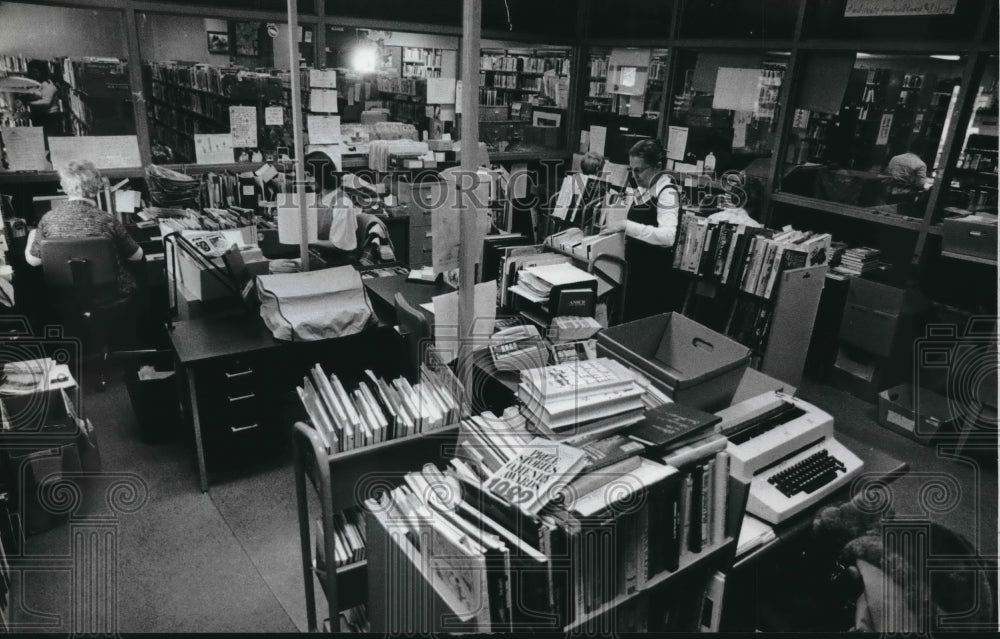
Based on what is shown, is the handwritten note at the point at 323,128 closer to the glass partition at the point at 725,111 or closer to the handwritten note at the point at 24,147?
the handwritten note at the point at 24,147

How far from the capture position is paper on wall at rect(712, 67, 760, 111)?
17.4ft

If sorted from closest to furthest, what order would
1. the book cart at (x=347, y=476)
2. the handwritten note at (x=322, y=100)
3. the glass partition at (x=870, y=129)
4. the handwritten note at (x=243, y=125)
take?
1. the book cart at (x=347, y=476)
2. the glass partition at (x=870, y=129)
3. the handwritten note at (x=243, y=125)
4. the handwritten note at (x=322, y=100)

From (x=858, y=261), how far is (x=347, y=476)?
3976mm

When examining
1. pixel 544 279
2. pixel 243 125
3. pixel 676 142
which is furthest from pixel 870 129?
pixel 243 125

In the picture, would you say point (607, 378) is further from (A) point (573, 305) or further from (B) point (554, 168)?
(B) point (554, 168)

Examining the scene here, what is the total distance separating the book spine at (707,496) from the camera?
182 centimetres

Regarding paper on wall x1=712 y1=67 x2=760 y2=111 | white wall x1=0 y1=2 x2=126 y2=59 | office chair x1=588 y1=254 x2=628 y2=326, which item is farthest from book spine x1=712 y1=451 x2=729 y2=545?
white wall x1=0 y1=2 x2=126 y2=59

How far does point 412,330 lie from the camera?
3066 mm

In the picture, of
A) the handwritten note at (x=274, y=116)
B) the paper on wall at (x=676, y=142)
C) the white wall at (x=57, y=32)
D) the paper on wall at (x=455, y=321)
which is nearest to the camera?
the paper on wall at (x=455, y=321)

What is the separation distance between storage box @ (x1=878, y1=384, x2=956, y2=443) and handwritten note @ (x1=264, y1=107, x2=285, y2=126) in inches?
201

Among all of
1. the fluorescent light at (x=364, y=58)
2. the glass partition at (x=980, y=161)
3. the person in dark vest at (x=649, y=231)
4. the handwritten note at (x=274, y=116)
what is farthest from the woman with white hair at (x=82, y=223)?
the glass partition at (x=980, y=161)

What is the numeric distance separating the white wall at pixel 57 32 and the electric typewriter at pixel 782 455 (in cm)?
499

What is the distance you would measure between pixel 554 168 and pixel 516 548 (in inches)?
245

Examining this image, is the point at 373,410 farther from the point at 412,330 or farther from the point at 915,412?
Answer: the point at 915,412
